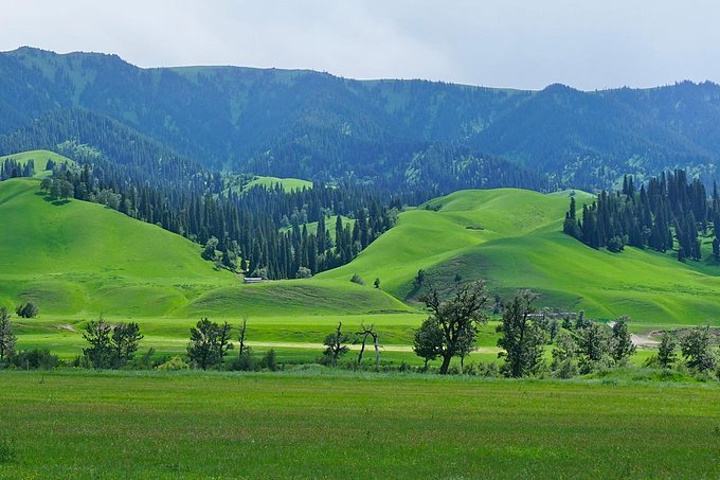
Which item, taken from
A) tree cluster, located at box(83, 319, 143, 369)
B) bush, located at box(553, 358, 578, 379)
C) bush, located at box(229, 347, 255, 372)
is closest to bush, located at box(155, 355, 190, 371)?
tree cluster, located at box(83, 319, 143, 369)

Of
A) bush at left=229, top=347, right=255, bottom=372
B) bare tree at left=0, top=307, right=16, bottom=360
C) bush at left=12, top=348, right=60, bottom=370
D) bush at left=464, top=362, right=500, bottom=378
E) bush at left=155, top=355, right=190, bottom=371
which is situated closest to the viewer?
bush at left=12, top=348, right=60, bottom=370

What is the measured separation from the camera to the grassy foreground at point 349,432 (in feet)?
110

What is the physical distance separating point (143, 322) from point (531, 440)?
152 meters

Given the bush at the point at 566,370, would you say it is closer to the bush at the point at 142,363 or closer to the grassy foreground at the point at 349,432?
the grassy foreground at the point at 349,432

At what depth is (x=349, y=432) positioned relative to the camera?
144ft

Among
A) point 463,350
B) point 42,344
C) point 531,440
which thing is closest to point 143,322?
point 42,344

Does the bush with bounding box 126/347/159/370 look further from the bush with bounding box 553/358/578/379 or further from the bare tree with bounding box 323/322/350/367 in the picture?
the bush with bounding box 553/358/578/379

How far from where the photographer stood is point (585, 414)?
181ft

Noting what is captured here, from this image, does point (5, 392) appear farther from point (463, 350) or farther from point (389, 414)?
point (463, 350)

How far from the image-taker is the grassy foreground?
33469 millimetres

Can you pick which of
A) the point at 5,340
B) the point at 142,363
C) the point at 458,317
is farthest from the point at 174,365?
the point at 458,317

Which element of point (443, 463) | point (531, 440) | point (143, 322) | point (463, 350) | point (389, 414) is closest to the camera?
point (443, 463)

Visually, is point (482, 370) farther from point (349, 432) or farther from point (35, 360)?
point (349, 432)

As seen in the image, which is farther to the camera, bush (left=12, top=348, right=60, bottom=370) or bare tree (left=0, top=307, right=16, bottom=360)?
bare tree (left=0, top=307, right=16, bottom=360)
